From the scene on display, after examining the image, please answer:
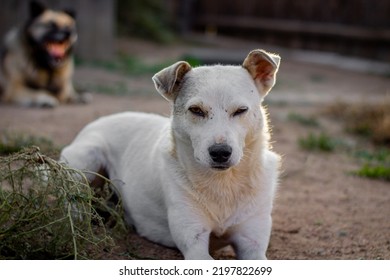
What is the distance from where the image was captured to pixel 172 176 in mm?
3863

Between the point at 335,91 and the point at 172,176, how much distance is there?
26.1 ft

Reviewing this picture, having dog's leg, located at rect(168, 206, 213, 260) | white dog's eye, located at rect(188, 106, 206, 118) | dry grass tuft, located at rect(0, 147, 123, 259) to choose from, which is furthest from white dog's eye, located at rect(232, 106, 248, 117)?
dry grass tuft, located at rect(0, 147, 123, 259)

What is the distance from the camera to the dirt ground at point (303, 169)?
412cm

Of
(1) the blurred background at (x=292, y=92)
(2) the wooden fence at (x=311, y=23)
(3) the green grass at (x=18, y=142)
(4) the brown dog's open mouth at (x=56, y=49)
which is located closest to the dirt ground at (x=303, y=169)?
(1) the blurred background at (x=292, y=92)

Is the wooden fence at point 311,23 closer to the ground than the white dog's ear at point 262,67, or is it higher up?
closer to the ground

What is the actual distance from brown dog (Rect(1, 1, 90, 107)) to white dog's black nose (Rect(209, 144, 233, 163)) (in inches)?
239

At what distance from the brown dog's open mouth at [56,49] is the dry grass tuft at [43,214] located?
598 cm

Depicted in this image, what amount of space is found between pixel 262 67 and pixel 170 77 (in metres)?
0.56

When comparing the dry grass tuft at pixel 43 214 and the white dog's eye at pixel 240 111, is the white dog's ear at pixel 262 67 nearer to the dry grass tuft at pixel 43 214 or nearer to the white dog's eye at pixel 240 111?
the white dog's eye at pixel 240 111

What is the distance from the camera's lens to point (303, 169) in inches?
244

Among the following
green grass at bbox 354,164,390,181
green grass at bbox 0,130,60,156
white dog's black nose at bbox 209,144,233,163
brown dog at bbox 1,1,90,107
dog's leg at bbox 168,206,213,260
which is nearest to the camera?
white dog's black nose at bbox 209,144,233,163

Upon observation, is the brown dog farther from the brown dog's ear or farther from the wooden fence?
the wooden fence

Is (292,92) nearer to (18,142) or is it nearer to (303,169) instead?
(303,169)

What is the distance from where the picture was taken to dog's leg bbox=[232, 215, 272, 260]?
3.68 m
